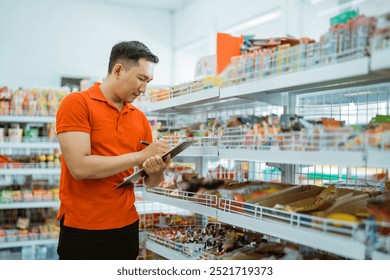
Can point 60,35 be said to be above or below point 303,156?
above

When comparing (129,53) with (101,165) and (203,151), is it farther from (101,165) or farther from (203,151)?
(203,151)

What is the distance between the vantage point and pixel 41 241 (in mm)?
3512

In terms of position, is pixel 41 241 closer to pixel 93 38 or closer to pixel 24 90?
pixel 24 90

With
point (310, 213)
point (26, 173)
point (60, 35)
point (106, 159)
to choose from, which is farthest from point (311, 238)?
point (60, 35)

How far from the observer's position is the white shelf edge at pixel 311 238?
1.20 meters

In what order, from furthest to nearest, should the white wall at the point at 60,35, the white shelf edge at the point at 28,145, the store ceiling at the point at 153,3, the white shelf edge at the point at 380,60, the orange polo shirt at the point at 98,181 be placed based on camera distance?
the store ceiling at the point at 153,3
the white wall at the point at 60,35
the white shelf edge at the point at 28,145
the orange polo shirt at the point at 98,181
the white shelf edge at the point at 380,60

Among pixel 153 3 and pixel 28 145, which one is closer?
pixel 28 145

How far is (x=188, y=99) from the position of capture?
2.15 m

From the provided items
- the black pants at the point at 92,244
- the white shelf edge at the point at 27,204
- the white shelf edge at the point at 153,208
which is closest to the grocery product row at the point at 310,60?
the black pants at the point at 92,244

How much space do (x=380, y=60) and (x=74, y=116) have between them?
1.11 meters

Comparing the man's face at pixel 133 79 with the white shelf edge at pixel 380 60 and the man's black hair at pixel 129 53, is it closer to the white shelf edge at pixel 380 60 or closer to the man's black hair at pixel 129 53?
the man's black hair at pixel 129 53

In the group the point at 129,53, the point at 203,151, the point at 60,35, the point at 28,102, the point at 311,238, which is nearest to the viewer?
the point at 311,238

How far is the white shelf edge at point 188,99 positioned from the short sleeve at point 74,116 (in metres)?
0.56

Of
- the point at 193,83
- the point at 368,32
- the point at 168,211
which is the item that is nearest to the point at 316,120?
the point at 368,32
